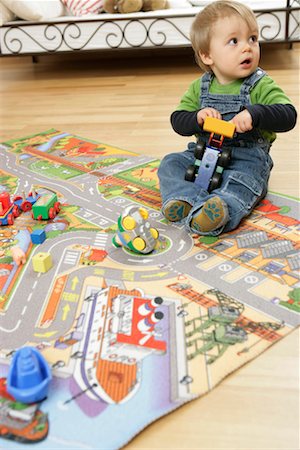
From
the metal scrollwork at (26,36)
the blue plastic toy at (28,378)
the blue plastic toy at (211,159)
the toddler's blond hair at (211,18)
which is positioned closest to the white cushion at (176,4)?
the metal scrollwork at (26,36)

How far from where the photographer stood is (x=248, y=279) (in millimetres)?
909

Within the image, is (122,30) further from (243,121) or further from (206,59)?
(243,121)

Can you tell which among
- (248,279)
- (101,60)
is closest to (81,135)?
(248,279)

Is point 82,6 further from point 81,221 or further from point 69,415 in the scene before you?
point 69,415

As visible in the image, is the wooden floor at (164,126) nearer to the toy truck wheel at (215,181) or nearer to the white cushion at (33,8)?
the toy truck wheel at (215,181)

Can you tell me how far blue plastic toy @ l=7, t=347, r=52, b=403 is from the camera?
2.19 feet

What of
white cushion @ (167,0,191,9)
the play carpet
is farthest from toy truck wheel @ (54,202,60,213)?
white cushion @ (167,0,191,9)

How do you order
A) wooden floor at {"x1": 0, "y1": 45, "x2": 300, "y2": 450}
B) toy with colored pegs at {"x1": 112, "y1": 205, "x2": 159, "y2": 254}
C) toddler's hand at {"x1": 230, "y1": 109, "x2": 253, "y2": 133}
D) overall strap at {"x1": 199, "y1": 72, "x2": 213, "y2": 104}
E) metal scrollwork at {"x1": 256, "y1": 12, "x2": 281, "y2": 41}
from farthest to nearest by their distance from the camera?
metal scrollwork at {"x1": 256, "y1": 12, "x2": 281, "y2": 41} → overall strap at {"x1": 199, "y1": 72, "x2": 213, "y2": 104} → toddler's hand at {"x1": 230, "y1": 109, "x2": 253, "y2": 133} → toy with colored pegs at {"x1": 112, "y1": 205, "x2": 159, "y2": 254} → wooden floor at {"x1": 0, "y1": 45, "x2": 300, "y2": 450}

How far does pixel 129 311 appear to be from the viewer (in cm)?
84

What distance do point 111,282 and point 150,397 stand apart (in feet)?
0.95

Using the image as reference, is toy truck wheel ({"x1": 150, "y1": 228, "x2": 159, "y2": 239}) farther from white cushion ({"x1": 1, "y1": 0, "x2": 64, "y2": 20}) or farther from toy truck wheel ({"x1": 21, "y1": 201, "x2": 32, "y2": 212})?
white cushion ({"x1": 1, "y1": 0, "x2": 64, "y2": 20})

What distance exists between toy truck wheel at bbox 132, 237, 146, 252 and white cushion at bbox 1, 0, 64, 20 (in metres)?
1.95

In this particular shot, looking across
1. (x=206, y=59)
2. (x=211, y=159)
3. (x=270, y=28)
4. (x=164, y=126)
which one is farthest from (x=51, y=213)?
(x=270, y=28)

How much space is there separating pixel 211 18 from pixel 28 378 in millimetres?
849
